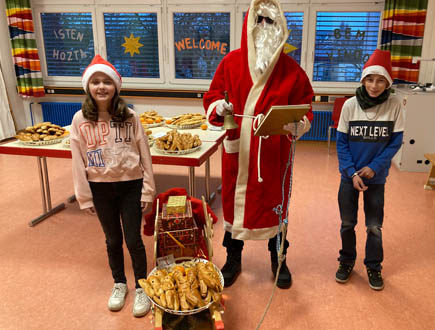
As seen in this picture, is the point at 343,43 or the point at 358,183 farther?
the point at 343,43

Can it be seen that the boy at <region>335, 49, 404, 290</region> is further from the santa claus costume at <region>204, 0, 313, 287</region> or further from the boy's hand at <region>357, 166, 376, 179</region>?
the santa claus costume at <region>204, 0, 313, 287</region>

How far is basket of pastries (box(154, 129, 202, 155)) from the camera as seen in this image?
255cm

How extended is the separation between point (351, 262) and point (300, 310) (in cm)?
48

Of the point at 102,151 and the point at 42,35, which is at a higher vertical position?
the point at 42,35

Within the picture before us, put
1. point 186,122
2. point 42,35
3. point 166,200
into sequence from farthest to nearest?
1. point 42,35
2. point 186,122
3. point 166,200

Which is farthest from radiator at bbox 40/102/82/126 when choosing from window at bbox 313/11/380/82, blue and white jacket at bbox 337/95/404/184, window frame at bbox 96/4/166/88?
blue and white jacket at bbox 337/95/404/184

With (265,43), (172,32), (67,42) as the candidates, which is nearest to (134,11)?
(172,32)

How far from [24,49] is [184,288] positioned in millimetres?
5530

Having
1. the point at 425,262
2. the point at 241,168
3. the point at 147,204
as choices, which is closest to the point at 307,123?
the point at 241,168

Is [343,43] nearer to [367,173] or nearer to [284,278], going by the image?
[367,173]

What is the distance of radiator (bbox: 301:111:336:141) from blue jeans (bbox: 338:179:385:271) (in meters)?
3.61

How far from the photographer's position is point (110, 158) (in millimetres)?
1754

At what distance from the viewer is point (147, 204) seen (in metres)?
1.86

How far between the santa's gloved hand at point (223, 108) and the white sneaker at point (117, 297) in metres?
1.11
